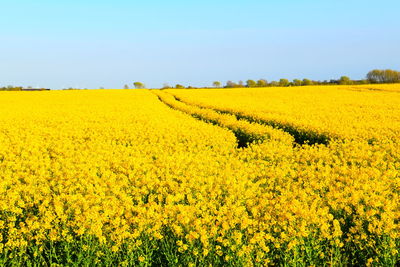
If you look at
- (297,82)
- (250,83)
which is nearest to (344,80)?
(297,82)

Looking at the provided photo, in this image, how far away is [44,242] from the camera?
18.5 ft

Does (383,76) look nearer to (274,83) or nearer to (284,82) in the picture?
(284,82)

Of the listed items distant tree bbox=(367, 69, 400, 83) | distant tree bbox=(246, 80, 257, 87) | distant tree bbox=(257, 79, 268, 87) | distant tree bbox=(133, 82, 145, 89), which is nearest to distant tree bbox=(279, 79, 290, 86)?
distant tree bbox=(257, 79, 268, 87)

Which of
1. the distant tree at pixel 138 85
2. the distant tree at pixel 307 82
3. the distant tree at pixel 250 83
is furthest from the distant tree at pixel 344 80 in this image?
the distant tree at pixel 138 85

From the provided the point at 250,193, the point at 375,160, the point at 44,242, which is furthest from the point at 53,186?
the point at 375,160

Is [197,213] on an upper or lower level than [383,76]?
lower

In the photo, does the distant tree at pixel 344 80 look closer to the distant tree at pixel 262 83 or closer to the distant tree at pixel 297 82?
the distant tree at pixel 297 82

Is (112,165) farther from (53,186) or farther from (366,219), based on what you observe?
(366,219)

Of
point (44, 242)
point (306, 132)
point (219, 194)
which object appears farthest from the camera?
point (306, 132)

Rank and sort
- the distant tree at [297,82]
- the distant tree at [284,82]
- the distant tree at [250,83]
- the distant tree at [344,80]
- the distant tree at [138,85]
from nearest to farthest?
the distant tree at [344,80]
the distant tree at [297,82]
the distant tree at [284,82]
the distant tree at [250,83]
the distant tree at [138,85]

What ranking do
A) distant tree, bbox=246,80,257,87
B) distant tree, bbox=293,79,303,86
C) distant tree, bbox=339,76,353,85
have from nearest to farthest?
distant tree, bbox=339,76,353,85, distant tree, bbox=293,79,303,86, distant tree, bbox=246,80,257,87

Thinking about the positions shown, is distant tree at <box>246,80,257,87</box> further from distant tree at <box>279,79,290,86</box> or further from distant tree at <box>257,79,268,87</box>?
distant tree at <box>279,79,290,86</box>

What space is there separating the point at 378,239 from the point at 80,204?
472cm

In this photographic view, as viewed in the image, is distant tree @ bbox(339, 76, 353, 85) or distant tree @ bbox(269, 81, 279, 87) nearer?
distant tree @ bbox(339, 76, 353, 85)
